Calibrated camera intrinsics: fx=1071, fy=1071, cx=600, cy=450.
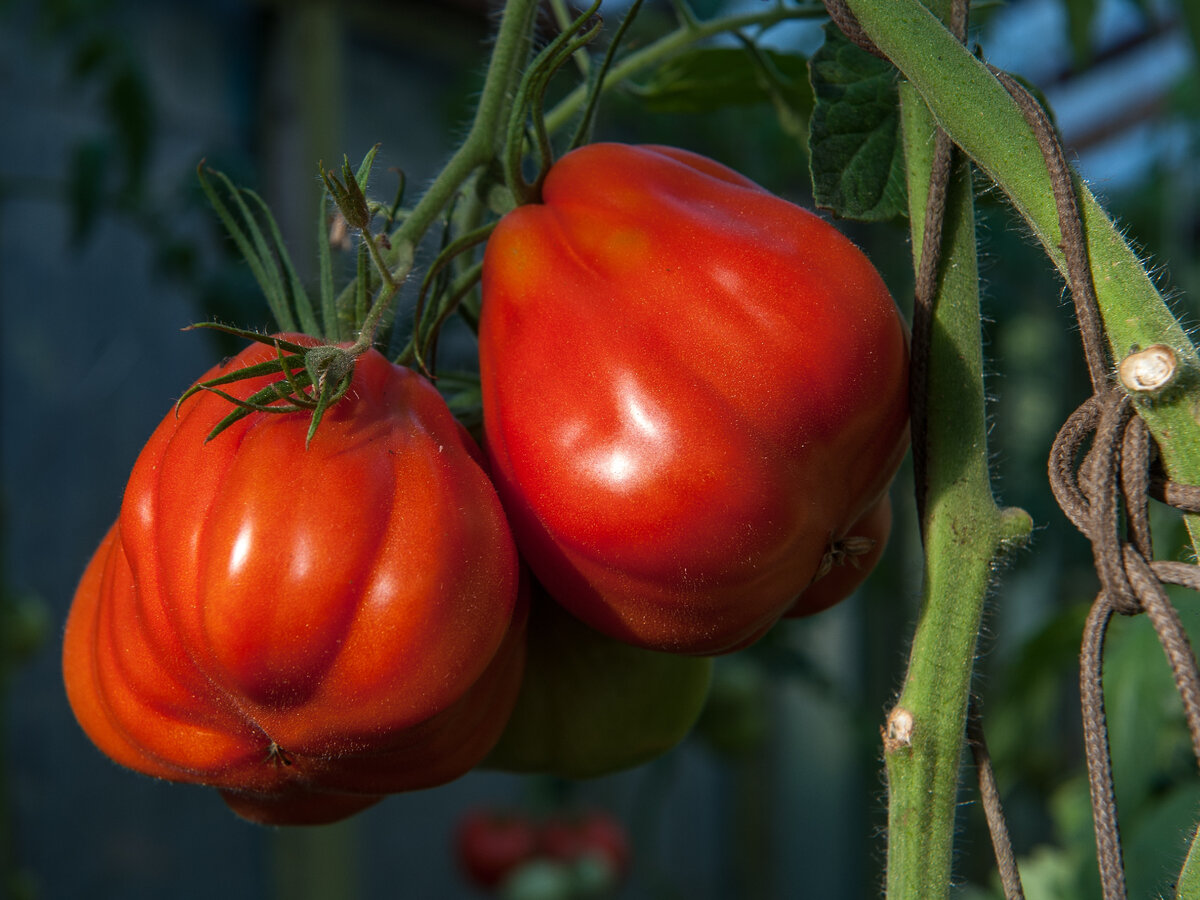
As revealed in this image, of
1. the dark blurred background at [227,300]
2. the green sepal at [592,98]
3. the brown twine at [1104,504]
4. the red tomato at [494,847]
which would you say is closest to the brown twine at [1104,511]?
the brown twine at [1104,504]

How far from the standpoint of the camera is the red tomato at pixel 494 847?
196 cm

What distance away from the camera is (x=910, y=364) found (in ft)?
1.25

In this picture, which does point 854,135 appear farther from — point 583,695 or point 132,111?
point 132,111

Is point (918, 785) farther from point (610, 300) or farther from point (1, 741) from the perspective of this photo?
point (1, 741)

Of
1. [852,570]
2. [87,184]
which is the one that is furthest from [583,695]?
[87,184]

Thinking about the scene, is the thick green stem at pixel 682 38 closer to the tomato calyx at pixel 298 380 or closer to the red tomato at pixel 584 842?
the tomato calyx at pixel 298 380

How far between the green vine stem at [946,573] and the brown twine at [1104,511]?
3cm

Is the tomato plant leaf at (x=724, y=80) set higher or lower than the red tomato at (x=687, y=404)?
higher

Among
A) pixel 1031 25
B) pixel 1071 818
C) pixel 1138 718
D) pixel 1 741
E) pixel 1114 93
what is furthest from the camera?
pixel 1114 93

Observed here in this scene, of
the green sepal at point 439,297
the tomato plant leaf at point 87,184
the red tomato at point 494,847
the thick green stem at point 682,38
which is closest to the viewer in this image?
the green sepal at point 439,297

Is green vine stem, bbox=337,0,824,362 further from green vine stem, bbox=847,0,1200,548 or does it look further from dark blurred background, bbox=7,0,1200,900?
dark blurred background, bbox=7,0,1200,900

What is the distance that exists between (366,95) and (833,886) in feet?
8.45

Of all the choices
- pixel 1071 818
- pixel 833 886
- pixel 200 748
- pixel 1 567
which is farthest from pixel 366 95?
pixel 833 886

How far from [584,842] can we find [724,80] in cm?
176
